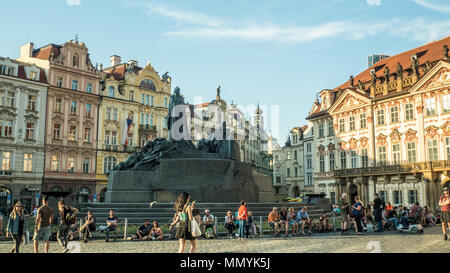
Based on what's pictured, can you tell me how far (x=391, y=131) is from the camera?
3784cm

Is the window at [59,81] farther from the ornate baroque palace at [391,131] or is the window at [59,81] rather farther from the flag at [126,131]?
the ornate baroque palace at [391,131]

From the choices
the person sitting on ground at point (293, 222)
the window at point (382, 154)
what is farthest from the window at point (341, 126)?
the person sitting on ground at point (293, 222)

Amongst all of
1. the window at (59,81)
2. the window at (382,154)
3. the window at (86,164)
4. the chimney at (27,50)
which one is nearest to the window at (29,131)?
the window at (59,81)

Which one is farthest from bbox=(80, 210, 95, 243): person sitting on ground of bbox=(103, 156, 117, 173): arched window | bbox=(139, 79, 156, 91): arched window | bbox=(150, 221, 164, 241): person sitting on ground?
bbox=(139, 79, 156, 91): arched window

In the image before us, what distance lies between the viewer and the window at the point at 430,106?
113 ft

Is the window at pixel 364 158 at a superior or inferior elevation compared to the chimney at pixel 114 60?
inferior

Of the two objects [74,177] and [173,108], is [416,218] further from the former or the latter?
[74,177]

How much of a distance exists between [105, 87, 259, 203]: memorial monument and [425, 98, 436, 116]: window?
2292cm

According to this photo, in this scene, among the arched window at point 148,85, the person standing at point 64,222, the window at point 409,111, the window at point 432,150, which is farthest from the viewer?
the arched window at point 148,85

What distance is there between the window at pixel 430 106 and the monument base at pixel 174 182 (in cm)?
2433

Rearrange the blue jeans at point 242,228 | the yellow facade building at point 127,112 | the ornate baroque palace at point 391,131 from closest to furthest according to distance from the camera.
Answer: the blue jeans at point 242,228 < the ornate baroque palace at point 391,131 < the yellow facade building at point 127,112

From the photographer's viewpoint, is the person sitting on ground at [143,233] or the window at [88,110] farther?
the window at [88,110]

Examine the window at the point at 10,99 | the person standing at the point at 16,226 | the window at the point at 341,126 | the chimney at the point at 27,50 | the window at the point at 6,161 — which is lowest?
the person standing at the point at 16,226

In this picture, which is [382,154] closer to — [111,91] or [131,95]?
[131,95]
